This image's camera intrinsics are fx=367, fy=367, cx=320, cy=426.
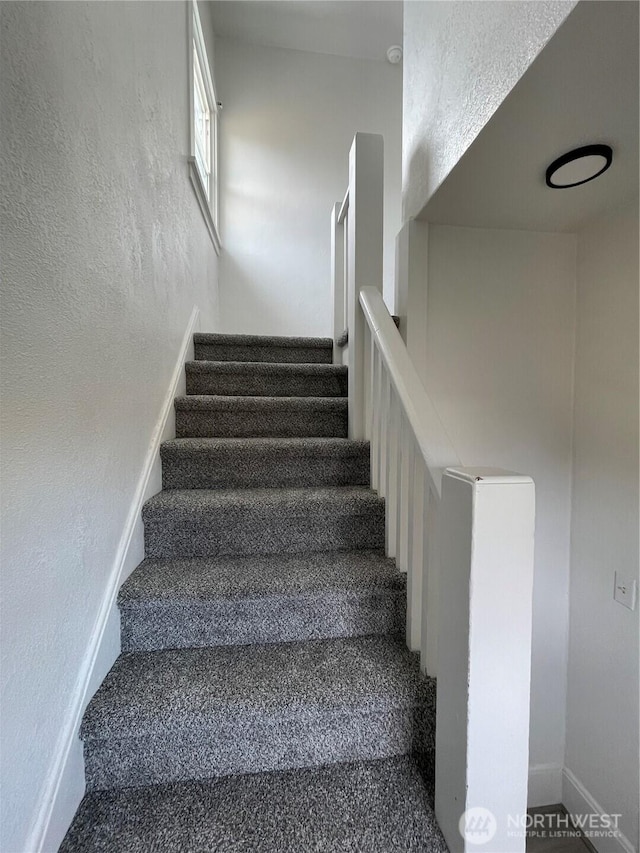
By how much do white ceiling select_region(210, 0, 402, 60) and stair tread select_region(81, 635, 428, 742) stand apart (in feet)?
14.2

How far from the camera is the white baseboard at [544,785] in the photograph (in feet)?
4.95

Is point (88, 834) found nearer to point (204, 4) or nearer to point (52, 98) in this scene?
point (52, 98)

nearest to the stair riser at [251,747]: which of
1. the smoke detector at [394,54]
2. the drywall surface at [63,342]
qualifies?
the drywall surface at [63,342]

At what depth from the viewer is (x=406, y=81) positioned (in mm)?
1576

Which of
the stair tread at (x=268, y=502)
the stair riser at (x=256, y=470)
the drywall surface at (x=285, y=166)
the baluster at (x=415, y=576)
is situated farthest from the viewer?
the drywall surface at (x=285, y=166)

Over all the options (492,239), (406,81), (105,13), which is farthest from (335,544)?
(406,81)

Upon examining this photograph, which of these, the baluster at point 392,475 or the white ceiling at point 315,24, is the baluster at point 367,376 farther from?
the white ceiling at point 315,24

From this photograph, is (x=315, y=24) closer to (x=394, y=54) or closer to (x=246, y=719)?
(x=394, y=54)

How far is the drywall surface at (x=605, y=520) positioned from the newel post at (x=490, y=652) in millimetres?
974

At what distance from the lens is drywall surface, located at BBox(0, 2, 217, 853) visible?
2.10 ft

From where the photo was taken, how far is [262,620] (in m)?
1.04

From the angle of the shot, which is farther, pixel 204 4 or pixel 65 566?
pixel 204 4

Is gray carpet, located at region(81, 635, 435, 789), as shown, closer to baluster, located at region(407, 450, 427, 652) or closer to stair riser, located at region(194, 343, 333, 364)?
baluster, located at region(407, 450, 427, 652)

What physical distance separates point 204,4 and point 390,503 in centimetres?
377
